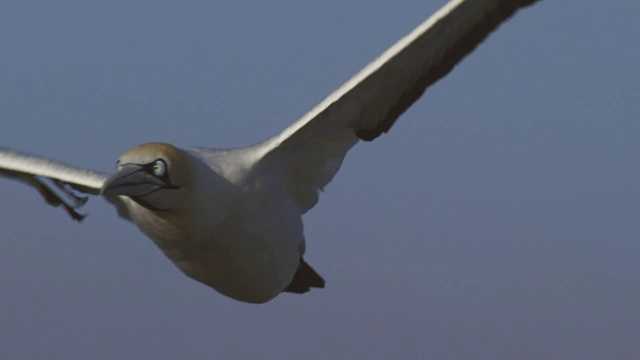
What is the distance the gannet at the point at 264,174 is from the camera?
12.0 meters

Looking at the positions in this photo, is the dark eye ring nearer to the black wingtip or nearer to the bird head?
the bird head

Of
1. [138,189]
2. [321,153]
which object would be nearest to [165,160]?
[138,189]

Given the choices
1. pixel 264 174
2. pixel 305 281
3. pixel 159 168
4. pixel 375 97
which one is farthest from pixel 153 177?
pixel 305 281

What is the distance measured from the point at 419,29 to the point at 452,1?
0.37m

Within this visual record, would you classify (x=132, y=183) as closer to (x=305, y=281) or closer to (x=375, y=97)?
(x=375, y=97)

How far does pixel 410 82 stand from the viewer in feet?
44.7

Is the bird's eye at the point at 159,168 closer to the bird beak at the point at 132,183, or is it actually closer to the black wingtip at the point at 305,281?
the bird beak at the point at 132,183

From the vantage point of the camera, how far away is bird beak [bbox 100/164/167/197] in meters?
11.7

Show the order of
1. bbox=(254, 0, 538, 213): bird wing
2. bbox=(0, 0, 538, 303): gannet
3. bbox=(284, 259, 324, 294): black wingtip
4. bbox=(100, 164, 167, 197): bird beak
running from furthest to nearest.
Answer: bbox=(284, 259, 324, 294): black wingtip → bbox=(254, 0, 538, 213): bird wing → bbox=(0, 0, 538, 303): gannet → bbox=(100, 164, 167, 197): bird beak

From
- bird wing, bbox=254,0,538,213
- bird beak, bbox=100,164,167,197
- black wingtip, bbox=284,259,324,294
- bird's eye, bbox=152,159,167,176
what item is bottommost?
bird beak, bbox=100,164,167,197

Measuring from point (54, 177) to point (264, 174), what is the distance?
8.11 ft

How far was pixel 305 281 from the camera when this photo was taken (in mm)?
15023

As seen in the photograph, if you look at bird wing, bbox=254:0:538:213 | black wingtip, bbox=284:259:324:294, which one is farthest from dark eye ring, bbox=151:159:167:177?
black wingtip, bbox=284:259:324:294

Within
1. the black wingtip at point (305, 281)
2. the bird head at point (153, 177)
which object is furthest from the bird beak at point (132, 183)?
the black wingtip at point (305, 281)
